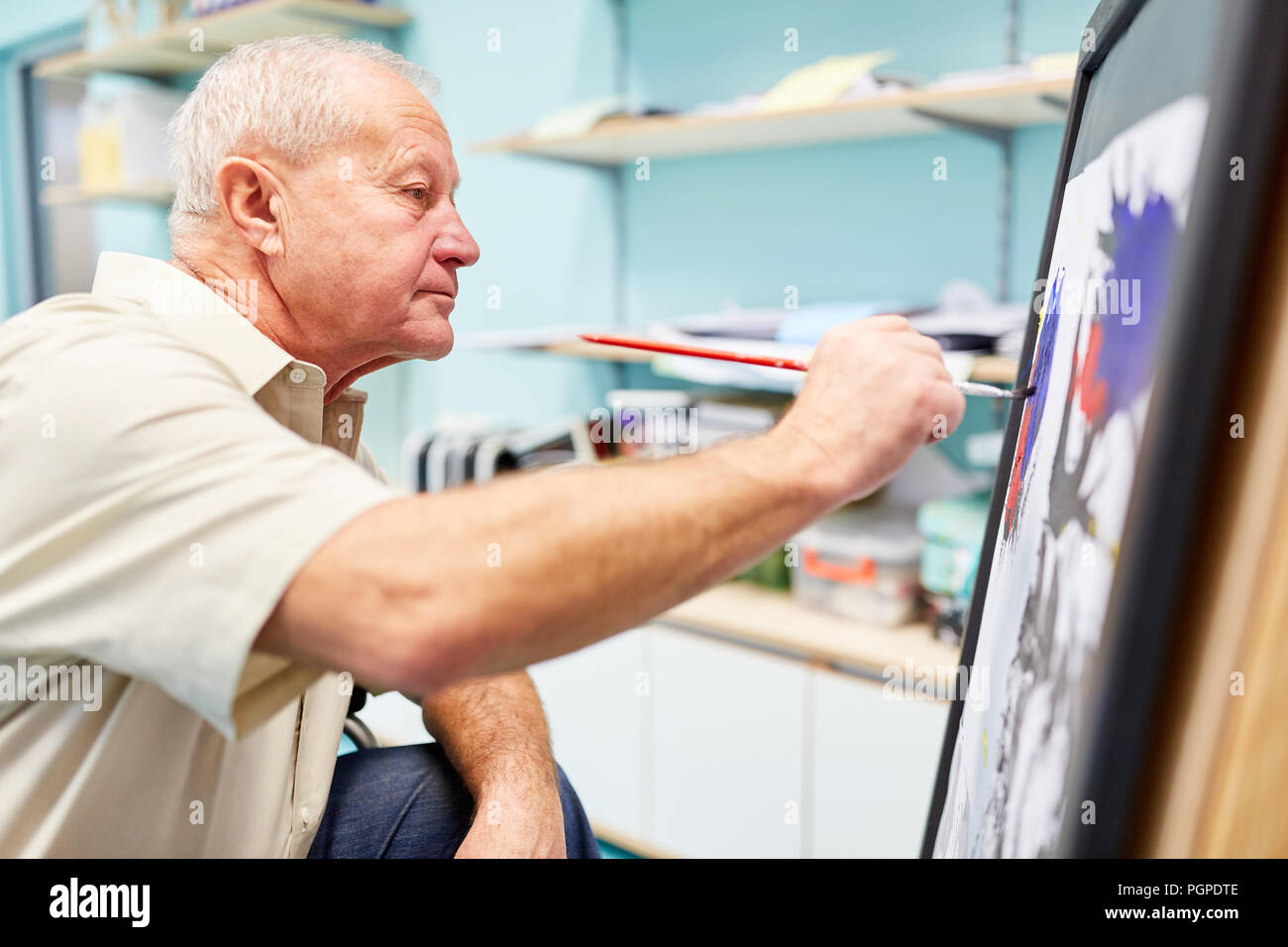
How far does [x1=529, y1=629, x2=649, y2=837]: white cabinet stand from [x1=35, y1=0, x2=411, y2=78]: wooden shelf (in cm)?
178

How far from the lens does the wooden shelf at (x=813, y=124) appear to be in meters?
Result: 1.67

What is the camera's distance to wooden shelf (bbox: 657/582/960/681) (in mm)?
1812

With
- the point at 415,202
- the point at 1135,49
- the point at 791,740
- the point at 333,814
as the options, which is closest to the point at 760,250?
the point at 791,740

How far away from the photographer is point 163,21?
3170 millimetres

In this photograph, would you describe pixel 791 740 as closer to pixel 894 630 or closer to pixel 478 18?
pixel 894 630

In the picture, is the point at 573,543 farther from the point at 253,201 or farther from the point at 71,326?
the point at 253,201

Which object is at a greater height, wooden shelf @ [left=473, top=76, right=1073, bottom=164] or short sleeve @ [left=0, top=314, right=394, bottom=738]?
wooden shelf @ [left=473, top=76, right=1073, bottom=164]

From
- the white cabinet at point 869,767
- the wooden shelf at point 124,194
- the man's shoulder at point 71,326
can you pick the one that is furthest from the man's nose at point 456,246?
the wooden shelf at point 124,194

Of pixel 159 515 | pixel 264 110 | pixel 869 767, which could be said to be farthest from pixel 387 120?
pixel 869 767

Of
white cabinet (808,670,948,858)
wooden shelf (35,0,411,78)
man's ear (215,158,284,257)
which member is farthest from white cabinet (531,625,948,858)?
wooden shelf (35,0,411,78)

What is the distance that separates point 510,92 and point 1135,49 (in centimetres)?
241

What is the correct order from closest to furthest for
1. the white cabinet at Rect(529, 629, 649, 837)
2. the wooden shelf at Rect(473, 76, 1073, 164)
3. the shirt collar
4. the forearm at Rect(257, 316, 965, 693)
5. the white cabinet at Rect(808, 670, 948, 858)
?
the forearm at Rect(257, 316, 965, 693), the shirt collar, the wooden shelf at Rect(473, 76, 1073, 164), the white cabinet at Rect(808, 670, 948, 858), the white cabinet at Rect(529, 629, 649, 837)

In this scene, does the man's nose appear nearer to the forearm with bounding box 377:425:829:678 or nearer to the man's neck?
the man's neck

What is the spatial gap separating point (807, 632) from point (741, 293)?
83cm
